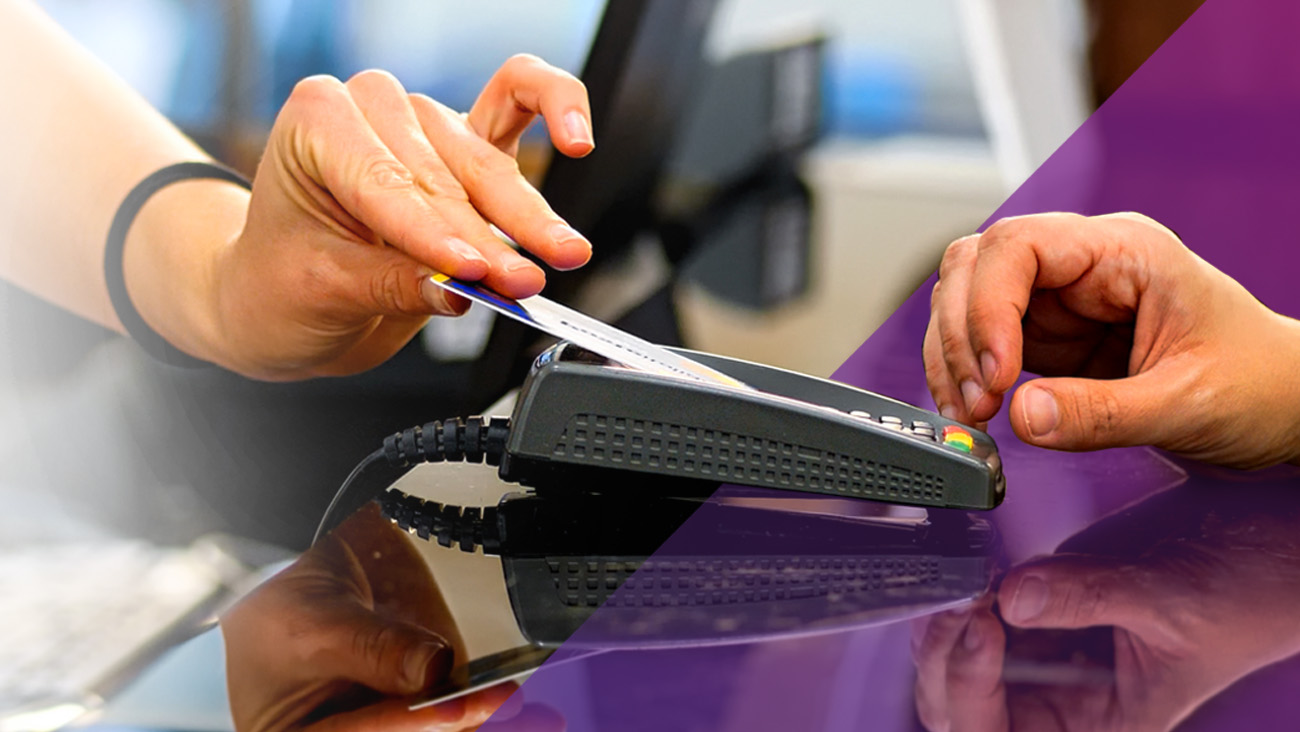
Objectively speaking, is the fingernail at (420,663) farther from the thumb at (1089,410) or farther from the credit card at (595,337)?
the thumb at (1089,410)

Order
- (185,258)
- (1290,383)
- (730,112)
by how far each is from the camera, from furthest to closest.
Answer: (730,112), (185,258), (1290,383)

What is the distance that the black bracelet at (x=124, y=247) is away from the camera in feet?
3.28

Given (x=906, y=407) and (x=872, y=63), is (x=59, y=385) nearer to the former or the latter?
(x=906, y=407)

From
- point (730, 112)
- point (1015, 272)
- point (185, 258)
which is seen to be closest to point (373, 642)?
point (1015, 272)

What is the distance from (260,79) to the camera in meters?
2.10

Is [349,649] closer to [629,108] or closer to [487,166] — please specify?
[487,166]

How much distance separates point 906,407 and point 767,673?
260 mm

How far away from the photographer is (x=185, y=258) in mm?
942

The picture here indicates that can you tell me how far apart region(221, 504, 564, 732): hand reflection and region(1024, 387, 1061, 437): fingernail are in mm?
356

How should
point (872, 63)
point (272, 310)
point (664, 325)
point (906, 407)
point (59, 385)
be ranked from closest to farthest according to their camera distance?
point (906, 407)
point (272, 310)
point (59, 385)
point (664, 325)
point (872, 63)

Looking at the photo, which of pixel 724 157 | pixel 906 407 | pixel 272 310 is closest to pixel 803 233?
pixel 724 157

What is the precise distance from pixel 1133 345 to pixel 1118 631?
34 cm

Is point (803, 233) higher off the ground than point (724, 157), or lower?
lower

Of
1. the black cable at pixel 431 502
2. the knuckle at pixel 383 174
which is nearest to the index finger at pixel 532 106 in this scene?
the knuckle at pixel 383 174
